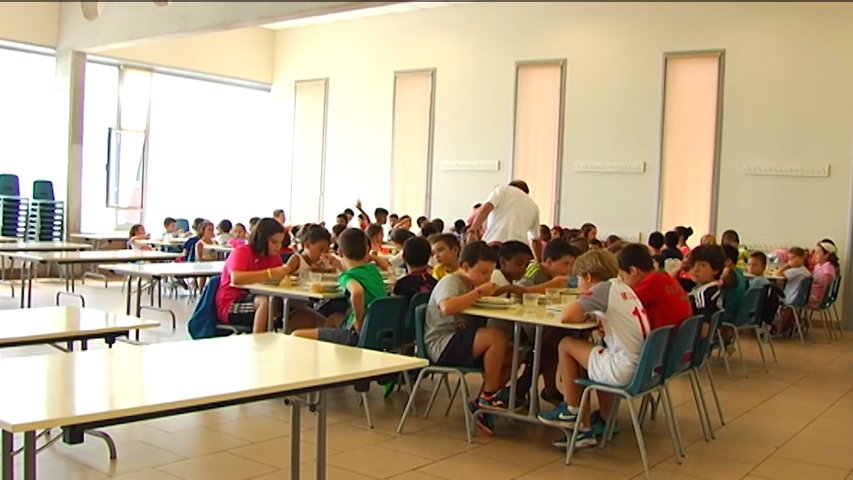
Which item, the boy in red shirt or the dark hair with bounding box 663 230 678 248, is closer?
the boy in red shirt

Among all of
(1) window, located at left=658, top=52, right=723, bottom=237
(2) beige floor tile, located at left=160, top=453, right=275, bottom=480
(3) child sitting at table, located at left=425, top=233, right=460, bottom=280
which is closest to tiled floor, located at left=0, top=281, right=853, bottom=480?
(2) beige floor tile, located at left=160, top=453, right=275, bottom=480

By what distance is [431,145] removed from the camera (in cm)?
1293

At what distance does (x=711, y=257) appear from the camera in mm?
5758

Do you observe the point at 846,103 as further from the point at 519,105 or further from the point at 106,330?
the point at 106,330

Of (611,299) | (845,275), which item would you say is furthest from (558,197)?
(611,299)

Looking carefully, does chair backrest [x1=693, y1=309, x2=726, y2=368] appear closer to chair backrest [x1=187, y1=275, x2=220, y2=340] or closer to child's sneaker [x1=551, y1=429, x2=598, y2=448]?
child's sneaker [x1=551, y1=429, x2=598, y2=448]

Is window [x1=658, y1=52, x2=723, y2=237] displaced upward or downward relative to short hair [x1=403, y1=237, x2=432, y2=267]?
upward

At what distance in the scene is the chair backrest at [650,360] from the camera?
3881 mm

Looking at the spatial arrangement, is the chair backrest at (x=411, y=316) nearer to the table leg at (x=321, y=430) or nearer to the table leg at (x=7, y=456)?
the table leg at (x=321, y=430)

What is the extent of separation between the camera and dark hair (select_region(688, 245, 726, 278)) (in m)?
5.75

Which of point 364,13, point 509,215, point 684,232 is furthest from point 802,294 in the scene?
point 364,13

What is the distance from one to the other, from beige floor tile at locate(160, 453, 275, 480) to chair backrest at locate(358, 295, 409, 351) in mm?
933

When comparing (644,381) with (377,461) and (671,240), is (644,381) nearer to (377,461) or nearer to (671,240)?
(377,461)

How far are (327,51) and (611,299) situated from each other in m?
11.0
